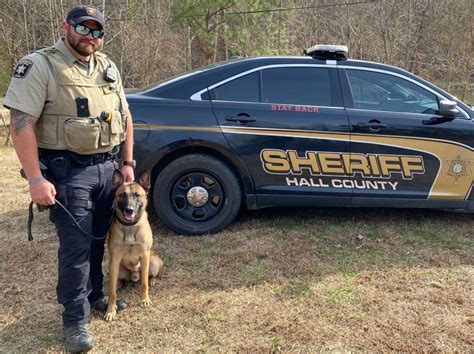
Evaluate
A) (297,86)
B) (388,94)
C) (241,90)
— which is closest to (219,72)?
(241,90)

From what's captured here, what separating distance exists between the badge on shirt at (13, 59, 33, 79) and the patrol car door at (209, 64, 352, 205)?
1.92m

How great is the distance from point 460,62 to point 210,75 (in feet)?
47.0

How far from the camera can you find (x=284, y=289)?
130 inches

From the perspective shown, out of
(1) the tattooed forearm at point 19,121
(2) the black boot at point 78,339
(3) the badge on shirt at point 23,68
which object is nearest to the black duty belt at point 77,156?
(1) the tattooed forearm at point 19,121

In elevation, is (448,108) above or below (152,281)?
above

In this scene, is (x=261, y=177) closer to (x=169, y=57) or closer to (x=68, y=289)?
(x=68, y=289)

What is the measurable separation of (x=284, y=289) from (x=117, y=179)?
1469 mm

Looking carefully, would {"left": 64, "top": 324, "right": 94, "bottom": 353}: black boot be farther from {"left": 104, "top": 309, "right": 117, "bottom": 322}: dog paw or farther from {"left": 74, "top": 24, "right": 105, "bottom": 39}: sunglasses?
{"left": 74, "top": 24, "right": 105, "bottom": 39}: sunglasses

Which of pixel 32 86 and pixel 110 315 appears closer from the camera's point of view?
pixel 32 86

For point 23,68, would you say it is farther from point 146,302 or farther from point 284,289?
point 284,289

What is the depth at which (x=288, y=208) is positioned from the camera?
493 cm

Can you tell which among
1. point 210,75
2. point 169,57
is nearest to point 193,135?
point 210,75

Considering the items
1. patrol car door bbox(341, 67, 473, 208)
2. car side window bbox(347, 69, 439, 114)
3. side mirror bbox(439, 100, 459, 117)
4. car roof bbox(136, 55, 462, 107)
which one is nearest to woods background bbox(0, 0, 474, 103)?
car roof bbox(136, 55, 462, 107)

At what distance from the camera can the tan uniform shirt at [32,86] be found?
87.8 inches
